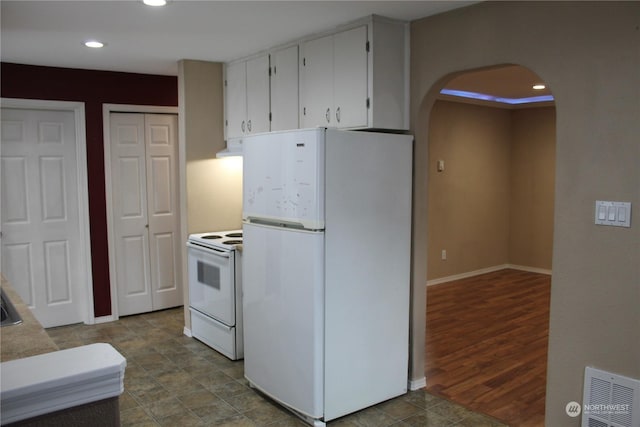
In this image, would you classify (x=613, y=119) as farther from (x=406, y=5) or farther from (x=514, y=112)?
(x=514, y=112)

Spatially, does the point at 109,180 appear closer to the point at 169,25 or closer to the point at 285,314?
the point at 169,25

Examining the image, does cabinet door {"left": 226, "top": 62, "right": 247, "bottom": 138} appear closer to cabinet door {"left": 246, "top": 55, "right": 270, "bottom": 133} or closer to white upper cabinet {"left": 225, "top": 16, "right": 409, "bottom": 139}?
cabinet door {"left": 246, "top": 55, "right": 270, "bottom": 133}

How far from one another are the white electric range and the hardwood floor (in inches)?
59.4

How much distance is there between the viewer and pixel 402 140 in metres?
3.19

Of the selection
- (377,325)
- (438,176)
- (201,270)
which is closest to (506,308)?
(438,176)

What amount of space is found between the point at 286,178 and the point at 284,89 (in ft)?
3.62

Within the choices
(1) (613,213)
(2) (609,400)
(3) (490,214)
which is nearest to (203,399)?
(2) (609,400)

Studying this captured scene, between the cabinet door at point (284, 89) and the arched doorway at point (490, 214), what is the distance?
6.91 ft

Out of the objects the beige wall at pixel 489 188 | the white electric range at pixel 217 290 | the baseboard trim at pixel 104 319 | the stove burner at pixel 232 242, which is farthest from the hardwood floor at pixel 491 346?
the baseboard trim at pixel 104 319

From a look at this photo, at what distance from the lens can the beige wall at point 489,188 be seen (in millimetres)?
6426

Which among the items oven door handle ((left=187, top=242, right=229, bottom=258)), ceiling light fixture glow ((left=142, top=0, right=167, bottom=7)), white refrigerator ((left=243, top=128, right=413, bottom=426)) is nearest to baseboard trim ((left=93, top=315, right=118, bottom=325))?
oven door handle ((left=187, top=242, right=229, bottom=258))

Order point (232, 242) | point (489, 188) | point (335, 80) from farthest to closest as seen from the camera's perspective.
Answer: point (489, 188), point (232, 242), point (335, 80)

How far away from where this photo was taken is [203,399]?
335 centimetres

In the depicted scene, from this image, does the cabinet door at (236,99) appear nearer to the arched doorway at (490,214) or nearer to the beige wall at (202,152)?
the beige wall at (202,152)
